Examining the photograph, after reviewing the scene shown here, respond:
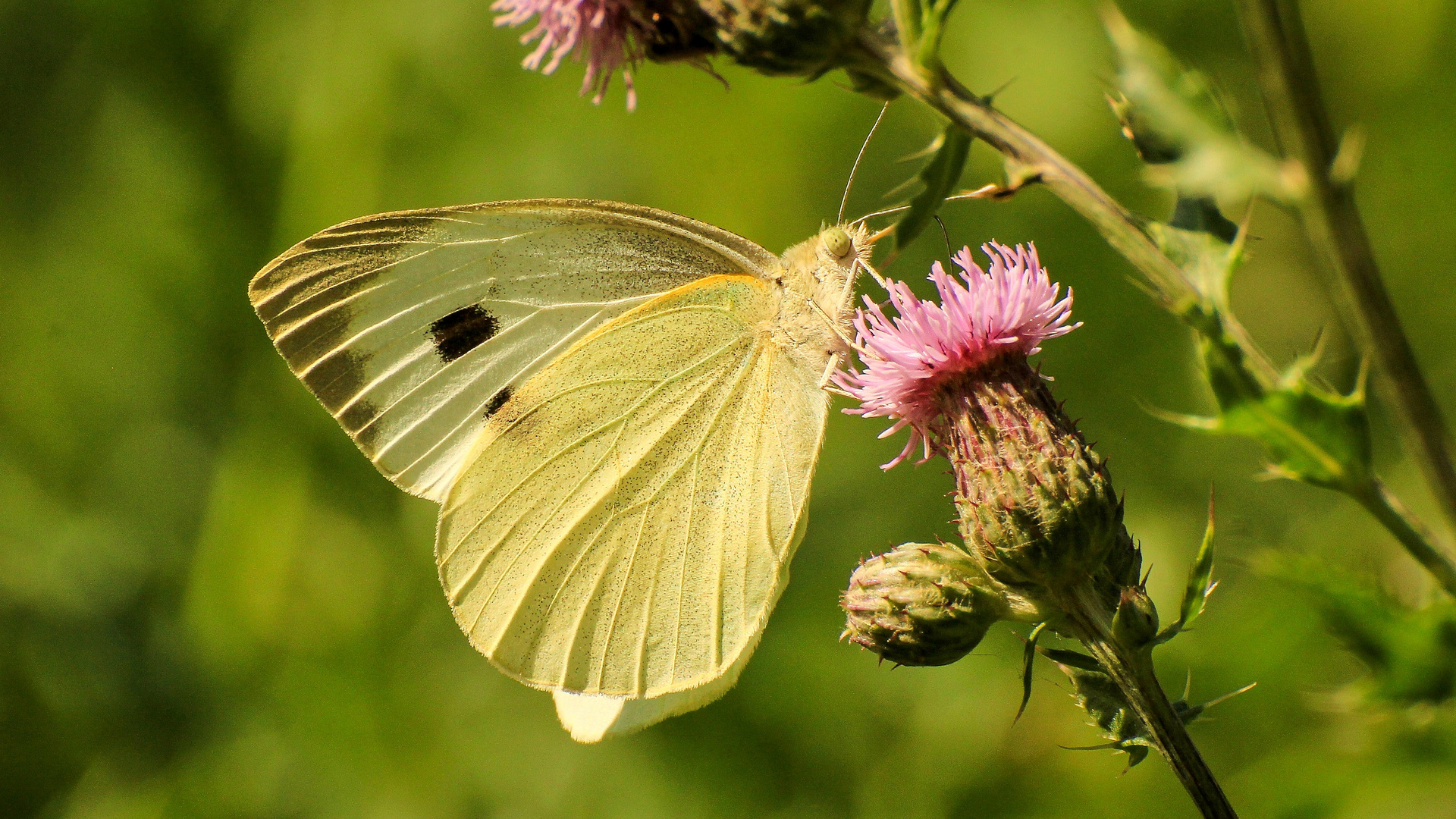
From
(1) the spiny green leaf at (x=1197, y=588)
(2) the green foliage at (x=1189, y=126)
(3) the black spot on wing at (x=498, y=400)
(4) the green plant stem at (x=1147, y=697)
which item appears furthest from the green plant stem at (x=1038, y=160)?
(3) the black spot on wing at (x=498, y=400)

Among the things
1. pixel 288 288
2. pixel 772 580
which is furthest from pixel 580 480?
pixel 288 288

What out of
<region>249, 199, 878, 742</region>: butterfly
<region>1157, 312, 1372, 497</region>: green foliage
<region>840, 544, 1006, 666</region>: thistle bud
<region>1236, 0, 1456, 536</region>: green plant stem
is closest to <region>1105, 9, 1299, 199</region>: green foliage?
<region>1236, 0, 1456, 536</region>: green plant stem

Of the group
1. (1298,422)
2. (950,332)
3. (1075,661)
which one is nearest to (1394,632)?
(1298,422)

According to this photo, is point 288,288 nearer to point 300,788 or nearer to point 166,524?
point 300,788

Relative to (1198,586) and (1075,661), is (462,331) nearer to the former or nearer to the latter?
(1075,661)

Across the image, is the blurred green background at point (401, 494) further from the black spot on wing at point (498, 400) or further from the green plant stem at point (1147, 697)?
the black spot on wing at point (498, 400)

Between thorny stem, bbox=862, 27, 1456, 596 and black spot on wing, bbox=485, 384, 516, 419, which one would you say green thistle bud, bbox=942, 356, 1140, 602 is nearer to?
thorny stem, bbox=862, 27, 1456, 596

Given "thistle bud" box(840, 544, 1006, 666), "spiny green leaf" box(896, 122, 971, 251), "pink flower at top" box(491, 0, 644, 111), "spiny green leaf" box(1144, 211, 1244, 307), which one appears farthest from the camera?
"thistle bud" box(840, 544, 1006, 666)
